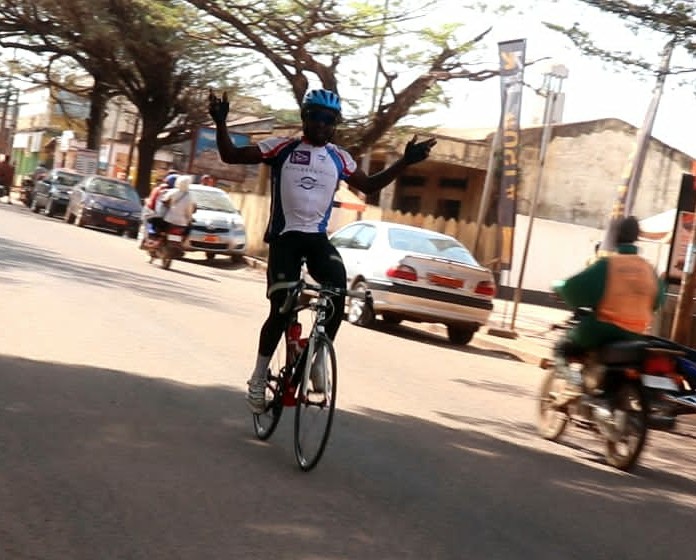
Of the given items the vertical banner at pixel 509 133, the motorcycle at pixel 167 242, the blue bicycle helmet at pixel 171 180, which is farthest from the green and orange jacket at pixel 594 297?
the blue bicycle helmet at pixel 171 180

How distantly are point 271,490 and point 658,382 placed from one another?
316cm

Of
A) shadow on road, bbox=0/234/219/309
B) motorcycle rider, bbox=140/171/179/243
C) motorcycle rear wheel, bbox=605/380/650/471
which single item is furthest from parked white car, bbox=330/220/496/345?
motorcycle rear wheel, bbox=605/380/650/471

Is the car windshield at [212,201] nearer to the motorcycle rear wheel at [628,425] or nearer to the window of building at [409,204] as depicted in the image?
the window of building at [409,204]

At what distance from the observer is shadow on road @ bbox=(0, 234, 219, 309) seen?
656 inches

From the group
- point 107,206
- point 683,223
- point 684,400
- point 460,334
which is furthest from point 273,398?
point 107,206

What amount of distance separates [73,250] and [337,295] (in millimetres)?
16725

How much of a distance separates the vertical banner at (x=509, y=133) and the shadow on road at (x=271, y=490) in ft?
42.5

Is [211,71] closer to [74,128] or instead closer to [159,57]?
[159,57]

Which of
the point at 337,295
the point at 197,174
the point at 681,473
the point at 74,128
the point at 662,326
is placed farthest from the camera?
the point at 74,128

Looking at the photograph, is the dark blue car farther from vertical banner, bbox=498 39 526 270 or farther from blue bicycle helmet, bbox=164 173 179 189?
vertical banner, bbox=498 39 526 270

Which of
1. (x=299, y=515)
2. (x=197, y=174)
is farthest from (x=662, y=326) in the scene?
(x=197, y=174)

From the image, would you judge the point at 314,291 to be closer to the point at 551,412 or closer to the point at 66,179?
the point at 551,412

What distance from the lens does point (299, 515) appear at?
5598 mm

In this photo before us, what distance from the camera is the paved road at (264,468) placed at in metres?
5.20
